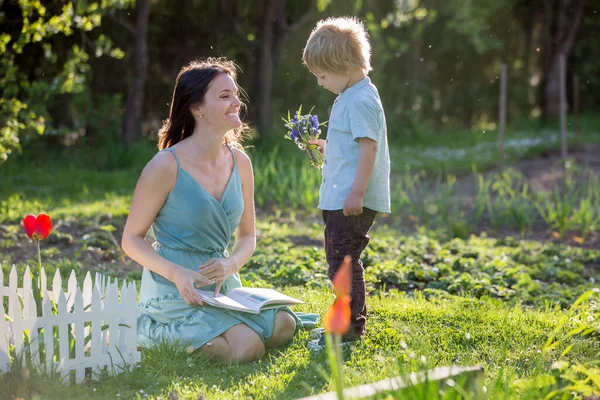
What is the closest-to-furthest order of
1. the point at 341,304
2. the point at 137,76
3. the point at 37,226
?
1. the point at 341,304
2. the point at 37,226
3. the point at 137,76

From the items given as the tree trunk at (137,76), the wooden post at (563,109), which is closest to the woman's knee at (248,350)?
the tree trunk at (137,76)

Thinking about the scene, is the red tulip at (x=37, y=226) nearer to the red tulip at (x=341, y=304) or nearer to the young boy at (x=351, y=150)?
the young boy at (x=351, y=150)

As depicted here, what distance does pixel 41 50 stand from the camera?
11781mm

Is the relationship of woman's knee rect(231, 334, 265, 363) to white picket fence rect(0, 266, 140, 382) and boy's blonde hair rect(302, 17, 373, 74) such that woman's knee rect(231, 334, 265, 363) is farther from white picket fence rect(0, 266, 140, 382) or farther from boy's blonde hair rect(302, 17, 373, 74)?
boy's blonde hair rect(302, 17, 373, 74)

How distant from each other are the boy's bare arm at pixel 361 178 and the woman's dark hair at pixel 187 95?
2.24ft

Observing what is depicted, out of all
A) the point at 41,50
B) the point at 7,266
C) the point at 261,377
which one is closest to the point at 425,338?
the point at 261,377

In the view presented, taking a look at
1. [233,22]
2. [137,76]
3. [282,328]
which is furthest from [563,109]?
[282,328]

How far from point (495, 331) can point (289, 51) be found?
11349 mm

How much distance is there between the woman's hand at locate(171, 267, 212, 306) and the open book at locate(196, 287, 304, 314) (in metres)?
0.05

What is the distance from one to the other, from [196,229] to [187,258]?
0.15m

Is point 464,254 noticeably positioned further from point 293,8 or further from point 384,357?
point 293,8

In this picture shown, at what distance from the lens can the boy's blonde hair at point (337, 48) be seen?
365cm

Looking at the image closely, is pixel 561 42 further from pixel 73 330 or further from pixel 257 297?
pixel 73 330

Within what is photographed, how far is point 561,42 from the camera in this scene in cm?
1895
